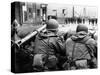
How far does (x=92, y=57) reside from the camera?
9.27 metres

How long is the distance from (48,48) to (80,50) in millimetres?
1144

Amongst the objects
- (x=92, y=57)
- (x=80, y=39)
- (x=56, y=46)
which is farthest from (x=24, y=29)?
(x=92, y=57)

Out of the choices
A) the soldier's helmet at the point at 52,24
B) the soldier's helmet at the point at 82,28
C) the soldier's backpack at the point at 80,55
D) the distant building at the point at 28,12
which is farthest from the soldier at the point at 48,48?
the soldier's helmet at the point at 82,28

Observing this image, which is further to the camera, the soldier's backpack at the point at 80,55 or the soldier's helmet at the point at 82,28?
the soldier's helmet at the point at 82,28

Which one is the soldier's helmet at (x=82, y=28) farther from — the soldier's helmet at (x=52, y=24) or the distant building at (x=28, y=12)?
the distant building at (x=28, y=12)

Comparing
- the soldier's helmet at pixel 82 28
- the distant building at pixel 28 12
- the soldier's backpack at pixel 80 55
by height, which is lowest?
the soldier's backpack at pixel 80 55

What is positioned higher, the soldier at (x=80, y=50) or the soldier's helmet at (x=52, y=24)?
the soldier's helmet at (x=52, y=24)

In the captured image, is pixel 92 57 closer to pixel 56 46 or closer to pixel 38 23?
pixel 56 46

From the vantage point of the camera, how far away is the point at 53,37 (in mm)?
8680

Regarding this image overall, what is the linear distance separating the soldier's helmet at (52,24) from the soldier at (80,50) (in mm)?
605

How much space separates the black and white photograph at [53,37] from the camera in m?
8.32

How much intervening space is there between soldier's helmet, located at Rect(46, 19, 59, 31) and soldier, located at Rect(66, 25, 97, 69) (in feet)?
1.98

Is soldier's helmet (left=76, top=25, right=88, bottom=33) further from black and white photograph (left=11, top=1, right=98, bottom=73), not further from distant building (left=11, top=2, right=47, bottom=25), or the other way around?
distant building (left=11, top=2, right=47, bottom=25)

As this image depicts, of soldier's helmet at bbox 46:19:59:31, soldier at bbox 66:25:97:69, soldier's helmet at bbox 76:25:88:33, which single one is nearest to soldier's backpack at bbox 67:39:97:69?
soldier at bbox 66:25:97:69
